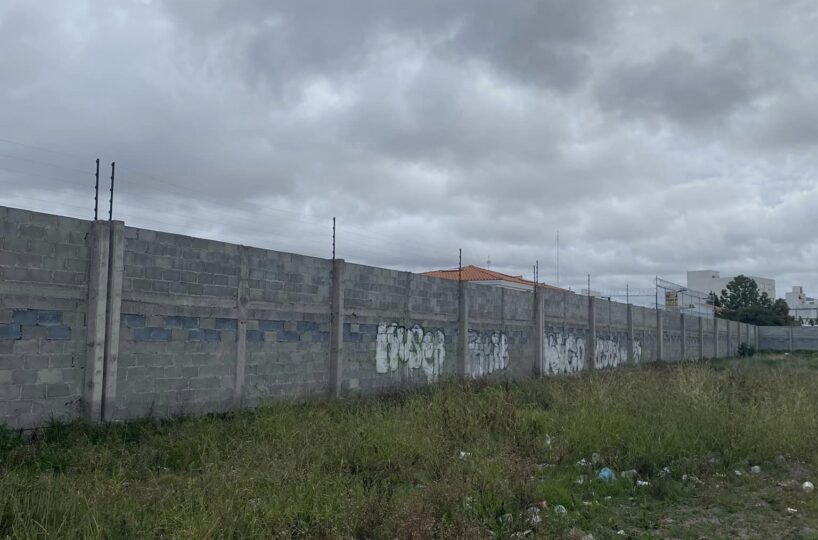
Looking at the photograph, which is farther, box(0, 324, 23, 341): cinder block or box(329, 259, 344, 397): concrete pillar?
box(329, 259, 344, 397): concrete pillar

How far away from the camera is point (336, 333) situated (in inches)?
403

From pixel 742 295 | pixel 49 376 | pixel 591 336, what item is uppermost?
pixel 742 295

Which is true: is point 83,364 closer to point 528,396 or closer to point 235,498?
point 235,498

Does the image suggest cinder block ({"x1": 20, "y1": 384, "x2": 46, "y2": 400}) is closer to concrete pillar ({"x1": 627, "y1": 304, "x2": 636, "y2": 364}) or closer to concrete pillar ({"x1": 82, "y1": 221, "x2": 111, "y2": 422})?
concrete pillar ({"x1": 82, "y1": 221, "x2": 111, "y2": 422})

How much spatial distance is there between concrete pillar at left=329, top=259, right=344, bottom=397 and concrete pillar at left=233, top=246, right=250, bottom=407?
70.5 inches

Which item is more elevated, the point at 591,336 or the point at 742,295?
the point at 742,295

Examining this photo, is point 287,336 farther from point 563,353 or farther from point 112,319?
point 563,353

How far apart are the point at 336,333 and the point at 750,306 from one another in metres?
60.2

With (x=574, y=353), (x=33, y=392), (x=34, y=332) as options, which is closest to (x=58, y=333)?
(x=34, y=332)

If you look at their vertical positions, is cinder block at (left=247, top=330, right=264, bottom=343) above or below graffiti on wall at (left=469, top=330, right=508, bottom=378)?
above

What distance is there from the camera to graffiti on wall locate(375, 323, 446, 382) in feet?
37.1

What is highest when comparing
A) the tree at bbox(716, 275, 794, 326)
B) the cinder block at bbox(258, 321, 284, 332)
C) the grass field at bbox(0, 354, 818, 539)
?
the tree at bbox(716, 275, 794, 326)

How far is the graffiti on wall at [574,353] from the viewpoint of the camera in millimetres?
17717

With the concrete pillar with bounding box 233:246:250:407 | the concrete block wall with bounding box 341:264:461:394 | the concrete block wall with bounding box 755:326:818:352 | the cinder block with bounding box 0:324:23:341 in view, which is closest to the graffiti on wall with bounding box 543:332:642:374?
the concrete block wall with bounding box 341:264:461:394
